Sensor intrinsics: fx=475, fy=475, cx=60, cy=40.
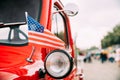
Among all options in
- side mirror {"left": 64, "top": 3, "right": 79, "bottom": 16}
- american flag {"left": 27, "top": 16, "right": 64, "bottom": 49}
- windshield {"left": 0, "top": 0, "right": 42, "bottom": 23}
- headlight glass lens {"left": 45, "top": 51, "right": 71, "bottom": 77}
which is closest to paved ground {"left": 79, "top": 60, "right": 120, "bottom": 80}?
side mirror {"left": 64, "top": 3, "right": 79, "bottom": 16}

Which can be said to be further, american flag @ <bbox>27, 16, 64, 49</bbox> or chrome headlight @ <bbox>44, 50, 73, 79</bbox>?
american flag @ <bbox>27, 16, 64, 49</bbox>

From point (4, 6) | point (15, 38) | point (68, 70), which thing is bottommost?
point (68, 70)

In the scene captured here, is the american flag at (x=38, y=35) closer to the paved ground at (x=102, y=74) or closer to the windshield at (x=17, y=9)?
the windshield at (x=17, y=9)

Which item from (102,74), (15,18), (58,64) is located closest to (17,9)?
(15,18)

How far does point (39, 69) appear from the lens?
152 inches

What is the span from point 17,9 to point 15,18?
14 centimetres

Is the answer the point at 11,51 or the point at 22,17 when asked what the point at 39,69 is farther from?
the point at 22,17

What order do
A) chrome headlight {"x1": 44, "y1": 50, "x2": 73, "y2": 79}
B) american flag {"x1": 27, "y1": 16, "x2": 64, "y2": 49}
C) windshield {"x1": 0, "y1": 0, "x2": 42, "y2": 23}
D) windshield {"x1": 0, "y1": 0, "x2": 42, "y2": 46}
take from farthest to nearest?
windshield {"x1": 0, "y1": 0, "x2": 42, "y2": 23}
windshield {"x1": 0, "y1": 0, "x2": 42, "y2": 46}
american flag {"x1": 27, "y1": 16, "x2": 64, "y2": 49}
chrome headlight {"x1": 44, "y1": 50, "x2": 73, "y2": 79}

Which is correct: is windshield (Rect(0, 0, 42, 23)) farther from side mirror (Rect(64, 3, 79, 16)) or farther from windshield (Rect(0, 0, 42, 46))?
side mirror (Rect(64, 3, 79, 16))

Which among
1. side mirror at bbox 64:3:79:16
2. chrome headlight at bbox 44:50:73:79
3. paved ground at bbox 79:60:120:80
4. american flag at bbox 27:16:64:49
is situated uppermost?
side mirror at bbox 64:3:79:16

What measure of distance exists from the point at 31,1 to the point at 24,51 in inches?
34.9

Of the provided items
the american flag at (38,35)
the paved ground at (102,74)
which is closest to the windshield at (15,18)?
the american flag at (38,35)

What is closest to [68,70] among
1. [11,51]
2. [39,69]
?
[39,69]

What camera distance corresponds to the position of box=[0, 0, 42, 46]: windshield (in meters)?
4.20
